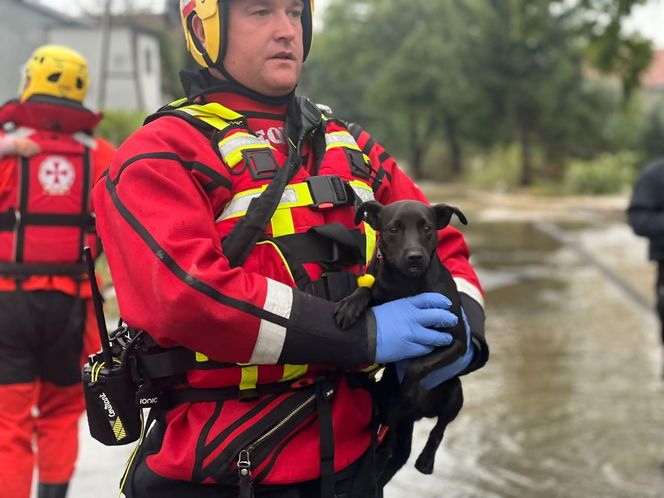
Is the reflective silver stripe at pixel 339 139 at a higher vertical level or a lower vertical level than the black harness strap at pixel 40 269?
higher

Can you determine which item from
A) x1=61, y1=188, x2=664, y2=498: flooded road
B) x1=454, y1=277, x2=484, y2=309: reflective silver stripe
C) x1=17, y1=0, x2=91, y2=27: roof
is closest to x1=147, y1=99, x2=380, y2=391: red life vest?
x1=454, y1=277, x2=484, y2=309: reflective silver stripe

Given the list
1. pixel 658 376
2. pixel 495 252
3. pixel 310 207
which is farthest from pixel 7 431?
pixel 495 252

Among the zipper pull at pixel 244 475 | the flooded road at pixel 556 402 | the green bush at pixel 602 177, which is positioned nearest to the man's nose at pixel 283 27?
the zipper pull at pixel 244 475

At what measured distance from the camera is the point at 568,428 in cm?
624

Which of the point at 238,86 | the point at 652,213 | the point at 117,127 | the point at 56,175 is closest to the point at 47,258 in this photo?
the point at 56,175

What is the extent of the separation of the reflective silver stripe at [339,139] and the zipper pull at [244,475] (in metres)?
0.87

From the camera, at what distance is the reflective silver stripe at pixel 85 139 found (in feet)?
14.1

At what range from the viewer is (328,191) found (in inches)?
90.8

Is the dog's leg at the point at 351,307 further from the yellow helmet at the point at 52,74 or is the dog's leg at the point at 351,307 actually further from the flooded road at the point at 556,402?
the flooded road at the point at 556,402

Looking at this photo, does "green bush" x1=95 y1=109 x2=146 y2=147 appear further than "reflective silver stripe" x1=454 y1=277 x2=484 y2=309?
Yes

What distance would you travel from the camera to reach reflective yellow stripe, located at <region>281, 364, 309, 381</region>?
223 cm

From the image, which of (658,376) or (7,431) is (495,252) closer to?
(658,376)

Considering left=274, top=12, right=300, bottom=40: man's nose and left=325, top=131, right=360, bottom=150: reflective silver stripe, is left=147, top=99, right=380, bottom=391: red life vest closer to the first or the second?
left=325, top=131, right=360, bottom=150: reflective silver stripe

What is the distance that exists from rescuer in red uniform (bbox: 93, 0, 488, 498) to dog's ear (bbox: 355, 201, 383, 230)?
0.05 metres
